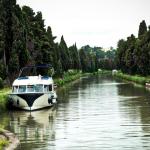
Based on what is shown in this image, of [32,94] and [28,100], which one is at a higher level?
A: [32,94]

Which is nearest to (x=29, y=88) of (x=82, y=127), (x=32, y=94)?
(x=32, y=94)

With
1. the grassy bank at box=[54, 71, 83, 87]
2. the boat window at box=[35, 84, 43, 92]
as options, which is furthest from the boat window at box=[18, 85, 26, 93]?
the grassy bank at box=[54, 71, 83, 87]

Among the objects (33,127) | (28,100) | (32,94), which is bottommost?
(33,127)

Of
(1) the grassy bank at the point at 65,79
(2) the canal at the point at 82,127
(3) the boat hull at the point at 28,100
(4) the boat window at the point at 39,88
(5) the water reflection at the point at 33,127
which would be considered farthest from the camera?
(1) the grassy bank at the point at 65,79

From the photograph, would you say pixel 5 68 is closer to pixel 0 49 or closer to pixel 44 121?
pixel 0 49

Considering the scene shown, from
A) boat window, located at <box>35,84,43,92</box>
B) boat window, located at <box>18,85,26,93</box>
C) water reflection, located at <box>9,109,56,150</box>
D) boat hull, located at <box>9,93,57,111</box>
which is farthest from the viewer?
boat window, located at <box>35,84,43,92</box>

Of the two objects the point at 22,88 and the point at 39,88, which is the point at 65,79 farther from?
the point at 22,88

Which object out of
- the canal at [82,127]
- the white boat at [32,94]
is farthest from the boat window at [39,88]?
the canal at [82,127]

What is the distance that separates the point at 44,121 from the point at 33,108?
8562 mm

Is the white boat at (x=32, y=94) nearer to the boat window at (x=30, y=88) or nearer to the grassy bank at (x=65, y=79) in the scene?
the boat window at (x=30, y=88)

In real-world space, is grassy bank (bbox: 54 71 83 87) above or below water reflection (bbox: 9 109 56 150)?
above

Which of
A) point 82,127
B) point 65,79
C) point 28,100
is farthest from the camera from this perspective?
point 65,79

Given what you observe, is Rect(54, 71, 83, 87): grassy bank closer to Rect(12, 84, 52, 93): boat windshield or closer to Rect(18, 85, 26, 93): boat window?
Rect(12, 84, 52, 93): boat windshield

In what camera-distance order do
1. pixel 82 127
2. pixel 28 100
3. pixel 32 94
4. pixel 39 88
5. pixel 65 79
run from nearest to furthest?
pixel 82 127
pixel 28 100
pixel 32 94
pixel 39 88
pixel 65 79
